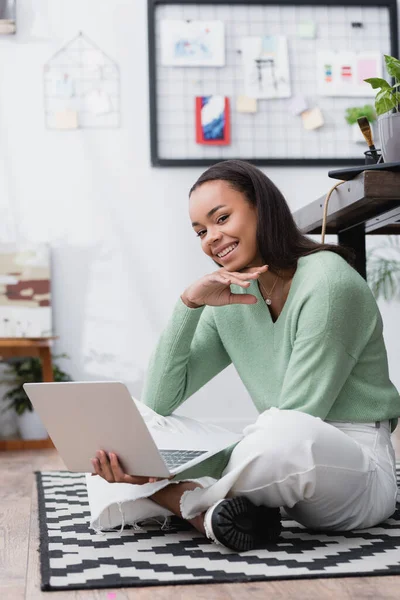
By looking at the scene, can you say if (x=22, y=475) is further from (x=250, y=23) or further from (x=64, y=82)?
(x=250, y=23)

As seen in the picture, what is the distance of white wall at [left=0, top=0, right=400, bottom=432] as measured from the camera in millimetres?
3615

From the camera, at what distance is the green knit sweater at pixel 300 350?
58.1 inches

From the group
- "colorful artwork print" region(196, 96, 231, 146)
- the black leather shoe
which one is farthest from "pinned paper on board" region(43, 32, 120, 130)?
the black leather shoe

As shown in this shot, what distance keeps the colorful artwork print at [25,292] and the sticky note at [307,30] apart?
1418 millimetres

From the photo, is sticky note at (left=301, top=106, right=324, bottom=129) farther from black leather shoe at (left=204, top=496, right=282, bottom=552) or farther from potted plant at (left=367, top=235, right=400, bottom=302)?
black leather shoe at (left=204, top=496, right=282, bottom=552)

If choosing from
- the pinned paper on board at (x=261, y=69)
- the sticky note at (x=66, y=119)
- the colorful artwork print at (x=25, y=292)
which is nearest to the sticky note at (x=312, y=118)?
the pinned paper on board at (x=261, y=69)

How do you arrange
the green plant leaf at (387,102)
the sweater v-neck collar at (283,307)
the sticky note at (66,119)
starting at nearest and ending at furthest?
the sweater v-neck collar at (283,307) < the green plant leaf at (387,102) < the sticky note at (66,119)

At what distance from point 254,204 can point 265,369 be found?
1.05 ft

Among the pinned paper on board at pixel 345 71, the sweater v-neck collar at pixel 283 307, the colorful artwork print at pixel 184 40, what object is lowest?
the sweater v-neck collar at pixel 283 307

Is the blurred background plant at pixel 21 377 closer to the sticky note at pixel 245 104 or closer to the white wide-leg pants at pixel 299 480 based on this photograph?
the sticky note at pixel 245 104

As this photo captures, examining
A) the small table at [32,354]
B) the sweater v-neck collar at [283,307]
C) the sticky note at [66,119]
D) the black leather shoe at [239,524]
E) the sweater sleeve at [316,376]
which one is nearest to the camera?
the black leather shoe at [239,524]

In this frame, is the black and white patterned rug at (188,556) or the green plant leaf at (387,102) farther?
the green plant leaf at (387,102)

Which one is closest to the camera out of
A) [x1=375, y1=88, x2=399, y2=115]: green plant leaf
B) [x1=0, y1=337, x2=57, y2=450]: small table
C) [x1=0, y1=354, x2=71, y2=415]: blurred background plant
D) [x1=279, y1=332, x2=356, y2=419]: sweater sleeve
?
[x1=279, y1=332, x2=356, y2=419]: sweater sleeve

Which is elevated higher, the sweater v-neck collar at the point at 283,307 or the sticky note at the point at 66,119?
the sticky note at the point at 66,119
